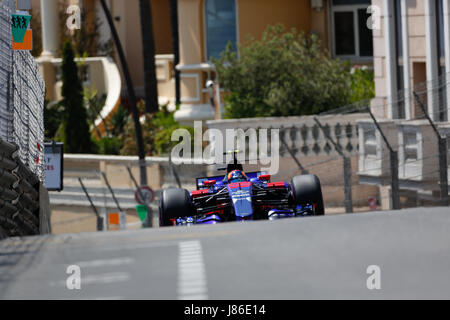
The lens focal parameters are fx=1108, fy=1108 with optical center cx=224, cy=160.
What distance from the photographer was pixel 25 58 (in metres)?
15.8

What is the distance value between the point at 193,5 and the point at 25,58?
2066 centimetres

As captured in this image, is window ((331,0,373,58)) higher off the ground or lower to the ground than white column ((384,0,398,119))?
higher

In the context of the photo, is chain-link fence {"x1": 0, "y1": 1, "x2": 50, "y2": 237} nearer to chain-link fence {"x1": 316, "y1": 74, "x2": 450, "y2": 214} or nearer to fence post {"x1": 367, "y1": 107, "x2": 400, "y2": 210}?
chain-link fence {"x1": 316, "y1": 74, "x2": 450, "y2": 214}

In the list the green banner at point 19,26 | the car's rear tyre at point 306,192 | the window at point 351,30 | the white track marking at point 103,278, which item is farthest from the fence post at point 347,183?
the white track marking at point 103,278

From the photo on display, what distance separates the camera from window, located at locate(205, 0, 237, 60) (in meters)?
35.9

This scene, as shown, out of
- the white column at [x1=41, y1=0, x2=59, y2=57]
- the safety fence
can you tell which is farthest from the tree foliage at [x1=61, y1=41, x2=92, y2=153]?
the safety fence

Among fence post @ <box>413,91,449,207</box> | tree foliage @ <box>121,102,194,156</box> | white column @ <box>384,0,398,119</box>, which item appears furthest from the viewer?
tree foliage @ <box>121,102,194,156</box>

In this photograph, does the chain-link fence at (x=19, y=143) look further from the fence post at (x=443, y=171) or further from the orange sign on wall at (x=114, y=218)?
the orange sign on wall at (x=114, y=218)

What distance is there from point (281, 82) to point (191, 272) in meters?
21.4

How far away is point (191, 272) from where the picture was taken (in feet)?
31.9

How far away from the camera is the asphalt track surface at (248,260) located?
29.0 feet

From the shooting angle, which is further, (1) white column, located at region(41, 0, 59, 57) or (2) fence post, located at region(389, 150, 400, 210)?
(1) white column, located at region(41, 0, 59, 57)

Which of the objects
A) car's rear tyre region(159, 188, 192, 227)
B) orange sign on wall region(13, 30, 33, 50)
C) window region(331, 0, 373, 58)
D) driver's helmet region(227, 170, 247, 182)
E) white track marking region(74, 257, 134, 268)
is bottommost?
white track marking region(74, 257, 134, 268)
